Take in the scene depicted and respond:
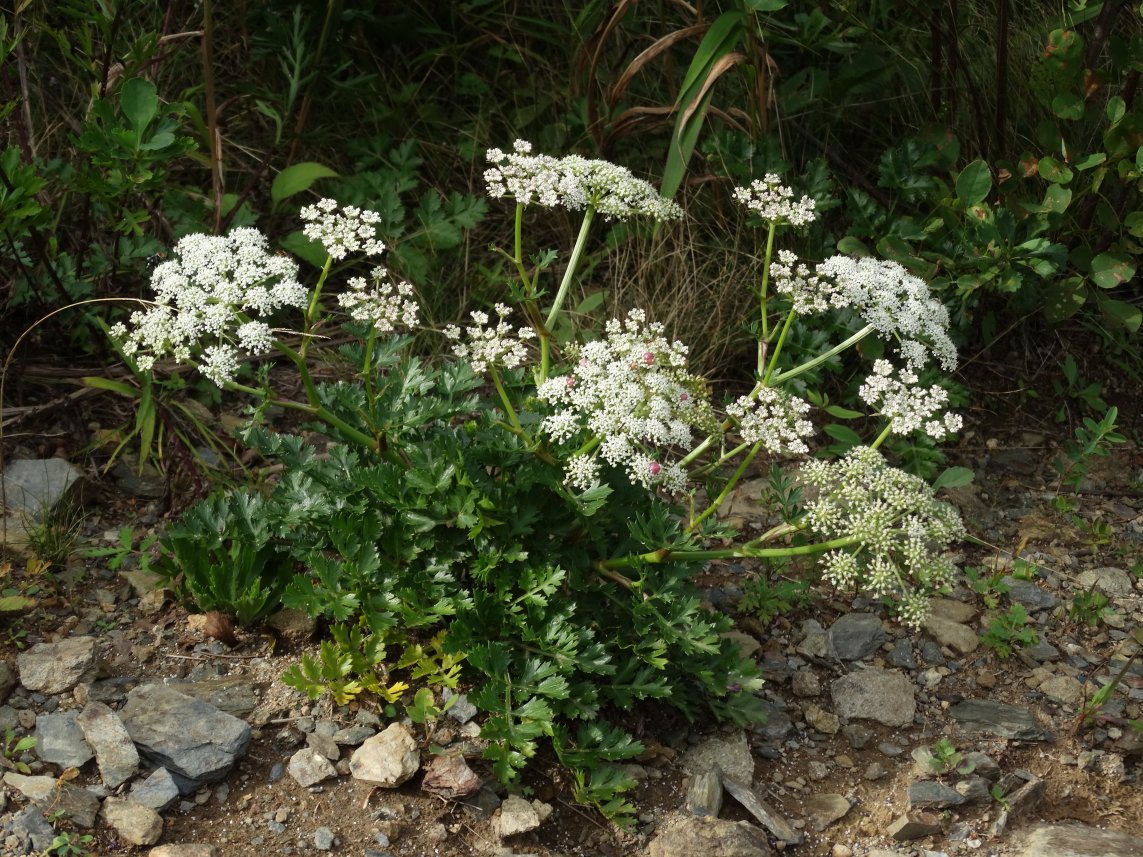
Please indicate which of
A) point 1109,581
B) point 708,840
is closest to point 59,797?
point 708,840

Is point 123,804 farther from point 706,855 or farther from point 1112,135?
point 1112,135

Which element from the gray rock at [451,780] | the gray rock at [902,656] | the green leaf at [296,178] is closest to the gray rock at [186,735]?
the gray rock at [451,780]

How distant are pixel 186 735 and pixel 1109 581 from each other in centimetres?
272

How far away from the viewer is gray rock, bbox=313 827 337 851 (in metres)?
2.54

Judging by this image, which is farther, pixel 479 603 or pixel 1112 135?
pixel 1112 135

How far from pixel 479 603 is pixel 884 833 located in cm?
112

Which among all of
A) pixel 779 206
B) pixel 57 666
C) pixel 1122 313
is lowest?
pixel 57 666

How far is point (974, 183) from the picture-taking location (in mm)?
3734

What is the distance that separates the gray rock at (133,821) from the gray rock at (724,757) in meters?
1.23

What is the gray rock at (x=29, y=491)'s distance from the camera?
331 centimetres

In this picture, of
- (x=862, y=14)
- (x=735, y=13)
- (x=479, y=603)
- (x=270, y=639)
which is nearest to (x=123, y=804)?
(x=270, y=639)

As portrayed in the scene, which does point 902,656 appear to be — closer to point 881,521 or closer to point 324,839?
point 881,521

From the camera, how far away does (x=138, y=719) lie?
8.96 ft

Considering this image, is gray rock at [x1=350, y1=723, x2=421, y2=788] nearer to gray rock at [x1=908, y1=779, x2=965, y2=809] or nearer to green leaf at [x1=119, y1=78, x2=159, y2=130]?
gray rock at [x1=908, y1=779, x2=965, y2=809]
